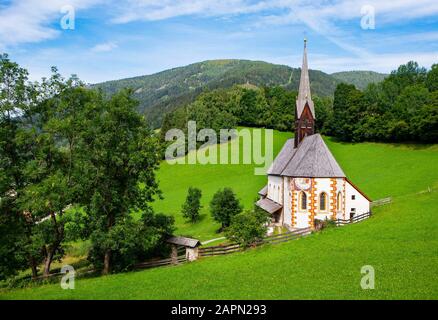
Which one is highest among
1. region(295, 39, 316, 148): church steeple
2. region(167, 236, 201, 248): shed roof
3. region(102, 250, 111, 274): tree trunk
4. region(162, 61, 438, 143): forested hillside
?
Result: region(162, 61, 438, 143): forested hillside

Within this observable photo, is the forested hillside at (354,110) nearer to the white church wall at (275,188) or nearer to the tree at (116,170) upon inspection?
the white church wall at (275,188)

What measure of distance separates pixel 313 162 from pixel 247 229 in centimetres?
1305

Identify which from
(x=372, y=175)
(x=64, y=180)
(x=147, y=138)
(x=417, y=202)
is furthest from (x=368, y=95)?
(x=64, y=180)

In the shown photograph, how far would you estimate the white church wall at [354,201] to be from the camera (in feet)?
132

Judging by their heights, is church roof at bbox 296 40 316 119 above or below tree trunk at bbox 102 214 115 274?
above

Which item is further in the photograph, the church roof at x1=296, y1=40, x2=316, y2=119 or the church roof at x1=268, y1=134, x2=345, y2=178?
the church roof at x1=296, y1=40, x2=316, y2=119

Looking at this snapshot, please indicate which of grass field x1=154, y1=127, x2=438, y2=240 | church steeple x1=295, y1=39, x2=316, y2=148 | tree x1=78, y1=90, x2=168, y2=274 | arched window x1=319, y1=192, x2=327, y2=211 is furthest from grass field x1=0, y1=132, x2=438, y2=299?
church steeple x1=295, y1=39, x2=316, y2=148

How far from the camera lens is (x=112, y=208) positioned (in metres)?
29.1

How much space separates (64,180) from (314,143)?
25.4 meters

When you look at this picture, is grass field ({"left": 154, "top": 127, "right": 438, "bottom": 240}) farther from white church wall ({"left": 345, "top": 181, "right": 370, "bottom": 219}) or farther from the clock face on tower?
white church wall ({"left": 345, "top": 181, "right": 370, "bottom": 219})

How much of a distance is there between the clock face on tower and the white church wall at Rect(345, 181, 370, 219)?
4.04 m

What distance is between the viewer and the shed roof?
2975 cm

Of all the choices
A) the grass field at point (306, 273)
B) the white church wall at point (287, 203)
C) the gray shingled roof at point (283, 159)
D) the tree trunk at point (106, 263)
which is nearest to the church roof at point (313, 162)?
the white church wall at point (287, 203)

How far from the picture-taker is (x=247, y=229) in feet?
101
